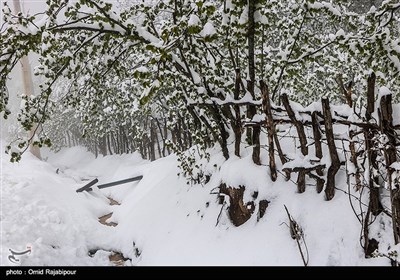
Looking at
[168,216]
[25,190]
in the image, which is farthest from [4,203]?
[168,216]

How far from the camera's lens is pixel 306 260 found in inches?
170

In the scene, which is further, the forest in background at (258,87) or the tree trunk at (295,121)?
the tree trunk at (295,121)

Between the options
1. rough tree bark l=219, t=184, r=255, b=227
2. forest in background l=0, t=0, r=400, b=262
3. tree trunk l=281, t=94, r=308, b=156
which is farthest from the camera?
rough tree bark l=219, t=184, r=255, b=227

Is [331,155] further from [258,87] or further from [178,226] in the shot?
[178,226]

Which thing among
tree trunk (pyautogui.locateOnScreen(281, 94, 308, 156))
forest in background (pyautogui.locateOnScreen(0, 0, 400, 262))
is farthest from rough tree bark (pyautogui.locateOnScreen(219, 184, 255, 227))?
tree trunk (pyautogui.locateOnScreen(281, 94, 308, 156))

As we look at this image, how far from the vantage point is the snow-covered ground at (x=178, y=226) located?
4.45 meters

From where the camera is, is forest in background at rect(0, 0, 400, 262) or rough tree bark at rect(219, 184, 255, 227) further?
rough tree bark at rect(219, 184, 255, 227)

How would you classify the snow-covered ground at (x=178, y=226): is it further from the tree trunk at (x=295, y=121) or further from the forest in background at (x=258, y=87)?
the tree trunk at (x=295, y=121)

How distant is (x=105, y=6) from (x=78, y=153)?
4160 cm

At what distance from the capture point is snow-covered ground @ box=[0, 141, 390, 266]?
14.6 ft

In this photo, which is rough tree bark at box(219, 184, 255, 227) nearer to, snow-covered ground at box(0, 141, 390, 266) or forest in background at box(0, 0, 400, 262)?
forest in background at box(0, 0, 400, 262)

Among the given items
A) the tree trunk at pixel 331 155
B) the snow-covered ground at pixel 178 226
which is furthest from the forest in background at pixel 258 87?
the snow-covered ground at pixel 178 226

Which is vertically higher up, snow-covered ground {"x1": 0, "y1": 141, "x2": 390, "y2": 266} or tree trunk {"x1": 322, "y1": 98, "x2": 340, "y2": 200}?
tree trunk {"x1": 322, "y1": 98, "x2": 340, "y2": 200}
